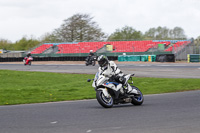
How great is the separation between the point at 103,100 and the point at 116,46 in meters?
47.6

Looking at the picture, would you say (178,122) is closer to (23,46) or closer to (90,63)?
(90,63)

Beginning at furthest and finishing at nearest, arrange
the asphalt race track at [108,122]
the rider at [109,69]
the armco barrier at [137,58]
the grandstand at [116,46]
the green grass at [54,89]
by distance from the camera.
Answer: the grandstand at [116,46] → the armco barrier at [137,58] → the green grass at [54,89] → the rider at [109,69] → the asphalt race track at [108,122]

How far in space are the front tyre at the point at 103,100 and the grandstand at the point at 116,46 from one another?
38553 millimetres

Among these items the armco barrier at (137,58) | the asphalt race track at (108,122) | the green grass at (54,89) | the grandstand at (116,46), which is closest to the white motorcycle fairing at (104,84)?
the asphalt race track at (108,122)

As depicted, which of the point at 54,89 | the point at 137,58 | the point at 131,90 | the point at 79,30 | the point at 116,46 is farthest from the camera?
the point at 79,30

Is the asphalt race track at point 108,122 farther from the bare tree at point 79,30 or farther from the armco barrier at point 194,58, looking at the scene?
the bare tree at point 79,30

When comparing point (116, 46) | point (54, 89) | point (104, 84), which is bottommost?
point (54, 89)

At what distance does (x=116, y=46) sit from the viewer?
187 feet

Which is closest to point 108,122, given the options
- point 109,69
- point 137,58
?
point 109,69

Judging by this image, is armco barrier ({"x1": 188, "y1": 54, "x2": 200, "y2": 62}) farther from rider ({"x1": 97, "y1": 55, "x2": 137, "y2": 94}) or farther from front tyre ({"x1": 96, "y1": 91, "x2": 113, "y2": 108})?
front tyre ({"x1": 96, "y1": 91, "x2": 113, "y2": 108})

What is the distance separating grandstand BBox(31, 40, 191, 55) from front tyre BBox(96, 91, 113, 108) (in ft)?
126

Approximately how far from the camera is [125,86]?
36.9 ft

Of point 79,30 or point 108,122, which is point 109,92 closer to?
point 108,122

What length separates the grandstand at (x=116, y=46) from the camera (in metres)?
51.7
